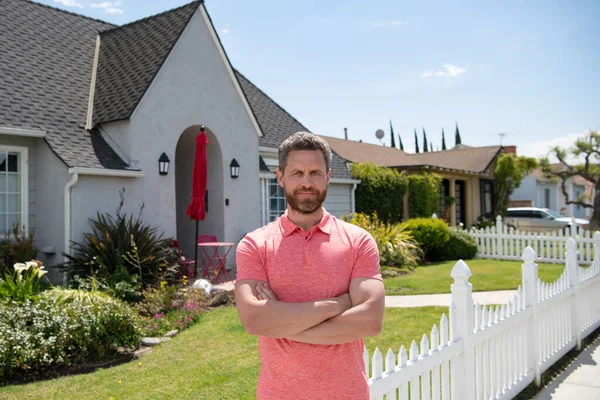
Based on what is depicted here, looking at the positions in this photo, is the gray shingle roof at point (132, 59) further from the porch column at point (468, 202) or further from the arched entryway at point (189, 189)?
the porch column at point (468, 202)

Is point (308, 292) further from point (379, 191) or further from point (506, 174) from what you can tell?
point (506, 174)

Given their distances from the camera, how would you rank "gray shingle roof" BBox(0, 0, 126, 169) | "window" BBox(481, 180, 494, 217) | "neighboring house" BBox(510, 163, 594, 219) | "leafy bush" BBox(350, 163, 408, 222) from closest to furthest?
"gray shingle roof" BBox(0, 0, 126, 169) → "leafy bush" BBox(350, 163, 408, 222) → "window" BBox(481, 180, 494, 217) → "neighboring house" BBox(510, 163, 594, 219)

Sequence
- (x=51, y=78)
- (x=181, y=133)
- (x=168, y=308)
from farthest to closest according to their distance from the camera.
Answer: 1. (x=181, y=133)
2. (x=51, y=78)
3. (x=168, y=308)

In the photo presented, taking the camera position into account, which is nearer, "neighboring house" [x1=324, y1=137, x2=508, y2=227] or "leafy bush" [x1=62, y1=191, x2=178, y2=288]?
"leafy bush" [x1=62, y1=191, x2=178, y2=288]

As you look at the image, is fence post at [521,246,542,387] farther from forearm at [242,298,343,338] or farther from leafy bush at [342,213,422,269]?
leafy bush at [342,213,422,269]

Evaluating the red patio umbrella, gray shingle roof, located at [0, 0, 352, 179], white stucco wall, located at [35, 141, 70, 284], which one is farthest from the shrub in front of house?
white stucco wall, located at [35, 141, 70, 284]

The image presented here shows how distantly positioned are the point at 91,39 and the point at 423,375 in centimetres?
1226

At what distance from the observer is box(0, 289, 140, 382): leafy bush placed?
5.05 metres

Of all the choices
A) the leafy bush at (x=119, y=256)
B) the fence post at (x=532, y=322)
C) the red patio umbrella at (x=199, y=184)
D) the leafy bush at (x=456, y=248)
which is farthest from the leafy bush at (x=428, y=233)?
the fence post at (x=532, y=322)

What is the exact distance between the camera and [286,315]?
80.7 inches

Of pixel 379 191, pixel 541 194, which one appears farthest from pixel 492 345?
pixel 541 194

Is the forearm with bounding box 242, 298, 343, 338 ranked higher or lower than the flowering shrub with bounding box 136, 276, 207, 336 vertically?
higher

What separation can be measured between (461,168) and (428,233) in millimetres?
12464

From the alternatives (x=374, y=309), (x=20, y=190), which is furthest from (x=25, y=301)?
(x=374, y=309)
